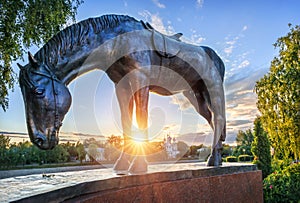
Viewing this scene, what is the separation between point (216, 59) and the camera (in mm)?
3756

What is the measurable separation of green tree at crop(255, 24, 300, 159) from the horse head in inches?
419

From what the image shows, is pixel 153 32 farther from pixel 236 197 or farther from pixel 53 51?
pixel 236 197

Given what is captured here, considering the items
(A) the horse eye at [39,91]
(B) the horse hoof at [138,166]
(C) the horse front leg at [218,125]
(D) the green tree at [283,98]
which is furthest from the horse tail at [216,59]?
(D) the green tree at [283,98]

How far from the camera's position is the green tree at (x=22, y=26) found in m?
7.40

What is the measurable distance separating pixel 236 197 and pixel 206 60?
1.74 meters

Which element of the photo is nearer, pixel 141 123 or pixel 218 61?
pixel 141 123

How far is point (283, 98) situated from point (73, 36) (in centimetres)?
1076

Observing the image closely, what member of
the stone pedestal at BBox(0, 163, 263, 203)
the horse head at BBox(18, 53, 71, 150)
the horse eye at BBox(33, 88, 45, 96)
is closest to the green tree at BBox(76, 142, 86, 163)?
the stone pedestal at BBox(0, 163, 263, 203)

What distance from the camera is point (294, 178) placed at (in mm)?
7754

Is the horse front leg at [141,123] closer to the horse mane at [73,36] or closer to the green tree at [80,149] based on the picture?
the horse mane at [73,36]

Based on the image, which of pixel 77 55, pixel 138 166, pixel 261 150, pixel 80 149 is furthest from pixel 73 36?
pixel 80 149

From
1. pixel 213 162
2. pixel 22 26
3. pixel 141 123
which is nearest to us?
pixel 141 123

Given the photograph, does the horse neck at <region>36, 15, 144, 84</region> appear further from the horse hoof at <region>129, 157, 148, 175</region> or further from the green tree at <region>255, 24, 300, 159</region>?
the green tree at <region>255, 24, 300, 159</region>

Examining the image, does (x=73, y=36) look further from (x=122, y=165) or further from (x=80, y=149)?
(x=80, y=149)
